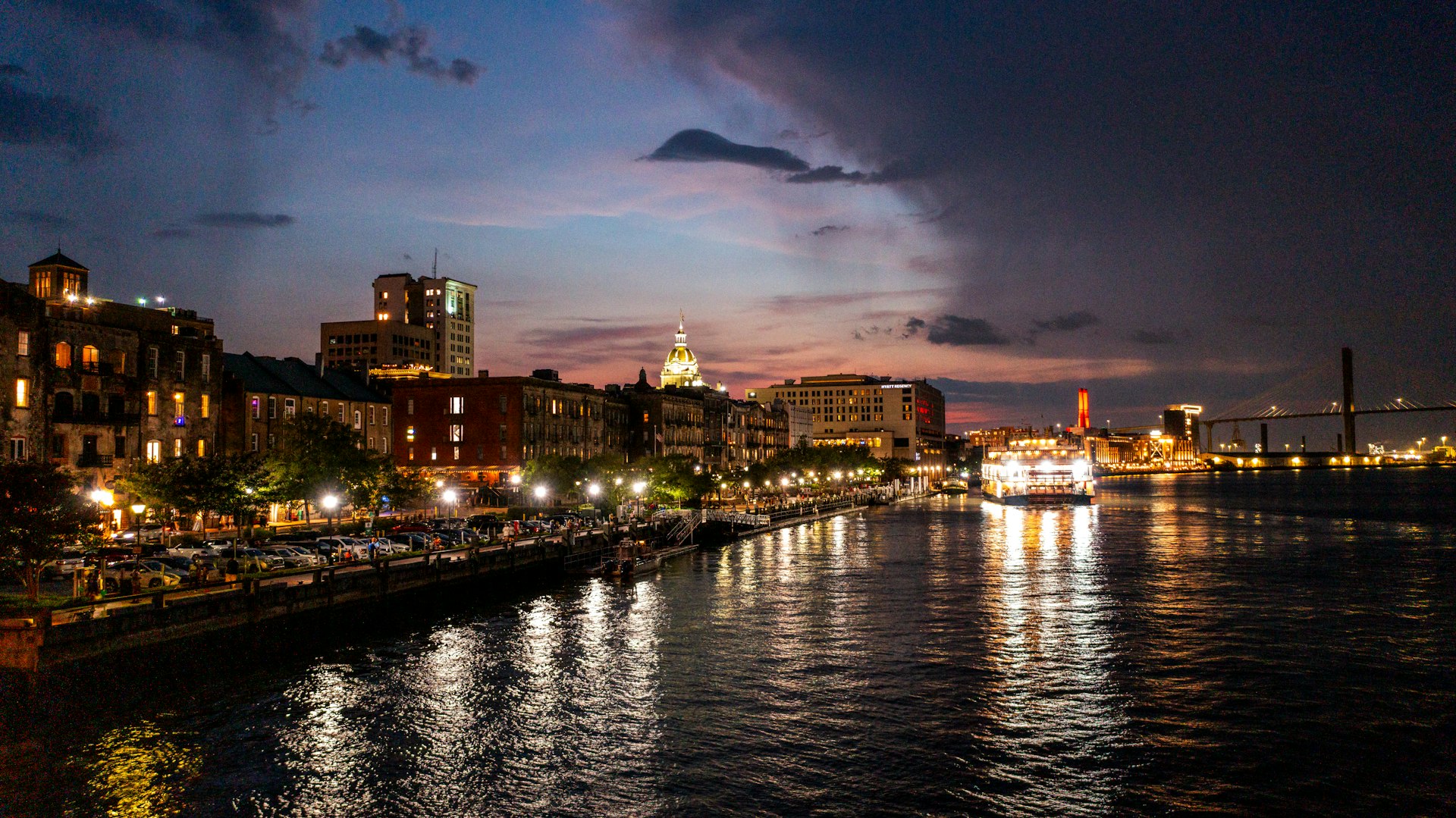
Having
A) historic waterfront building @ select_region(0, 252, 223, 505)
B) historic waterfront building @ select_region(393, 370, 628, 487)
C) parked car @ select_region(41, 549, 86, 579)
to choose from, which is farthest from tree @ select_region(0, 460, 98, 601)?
Answer: historic waterfront building @ select_region(393, 370, 628, 487)

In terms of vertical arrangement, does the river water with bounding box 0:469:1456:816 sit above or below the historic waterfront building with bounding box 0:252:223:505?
below

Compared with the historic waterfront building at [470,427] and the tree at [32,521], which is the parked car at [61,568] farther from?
the historic waterfront building at [470,427]

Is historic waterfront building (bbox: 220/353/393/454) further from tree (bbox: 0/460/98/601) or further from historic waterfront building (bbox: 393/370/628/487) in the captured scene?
tree (bbox: 0/460/98/601)

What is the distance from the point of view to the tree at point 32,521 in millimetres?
41375

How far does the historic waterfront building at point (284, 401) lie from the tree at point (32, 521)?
104 ft

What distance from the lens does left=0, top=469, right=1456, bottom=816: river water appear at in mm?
28438

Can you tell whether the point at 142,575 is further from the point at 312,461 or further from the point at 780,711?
the point at 780,711

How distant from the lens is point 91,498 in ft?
195

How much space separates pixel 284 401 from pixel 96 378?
2287 cm

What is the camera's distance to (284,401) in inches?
3627

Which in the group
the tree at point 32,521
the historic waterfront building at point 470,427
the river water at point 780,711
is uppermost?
the historic waterfront building at point 470,427

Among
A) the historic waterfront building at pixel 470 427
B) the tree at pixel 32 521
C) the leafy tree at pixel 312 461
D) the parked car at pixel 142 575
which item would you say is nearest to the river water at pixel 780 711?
the parked car at pixel 142 575

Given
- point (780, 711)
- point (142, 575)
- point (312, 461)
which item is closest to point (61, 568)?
point (142, 575)

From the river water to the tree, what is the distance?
303 inches
